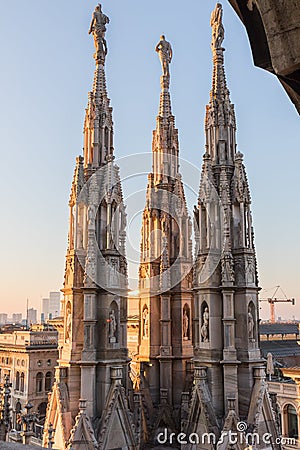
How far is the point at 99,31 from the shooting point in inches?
798

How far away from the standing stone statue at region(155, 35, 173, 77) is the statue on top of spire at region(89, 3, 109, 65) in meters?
3.34

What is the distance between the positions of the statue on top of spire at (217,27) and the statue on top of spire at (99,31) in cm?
414

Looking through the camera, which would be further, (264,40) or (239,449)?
(239,449)

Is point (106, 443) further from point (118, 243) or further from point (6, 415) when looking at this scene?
point (118, 243)

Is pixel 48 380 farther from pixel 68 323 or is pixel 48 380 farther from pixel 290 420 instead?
pixel 68 323

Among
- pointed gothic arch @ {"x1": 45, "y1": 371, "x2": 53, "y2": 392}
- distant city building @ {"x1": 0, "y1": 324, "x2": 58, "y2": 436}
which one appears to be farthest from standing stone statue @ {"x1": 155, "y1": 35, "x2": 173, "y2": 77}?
pointed gothic arch @ {"x1": 45, "y1": 371, "x2": 53, "y2": 392}

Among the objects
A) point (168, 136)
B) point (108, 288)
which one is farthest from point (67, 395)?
point (168, 136)

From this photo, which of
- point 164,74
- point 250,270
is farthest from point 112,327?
point 164,74

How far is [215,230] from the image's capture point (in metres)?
17.0

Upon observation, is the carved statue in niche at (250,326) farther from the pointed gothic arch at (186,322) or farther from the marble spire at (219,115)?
the marble spire at (219,115)

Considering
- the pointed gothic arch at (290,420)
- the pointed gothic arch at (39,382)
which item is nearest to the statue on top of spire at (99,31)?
the pointed gothic arch at (290,420)

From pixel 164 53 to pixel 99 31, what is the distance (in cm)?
382

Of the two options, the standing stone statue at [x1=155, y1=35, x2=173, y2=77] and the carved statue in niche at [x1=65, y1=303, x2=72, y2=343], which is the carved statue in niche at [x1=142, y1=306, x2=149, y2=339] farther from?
the standing stone statue at [x1=155, y1=35, x2=173, y2=77]

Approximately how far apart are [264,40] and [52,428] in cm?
1437
